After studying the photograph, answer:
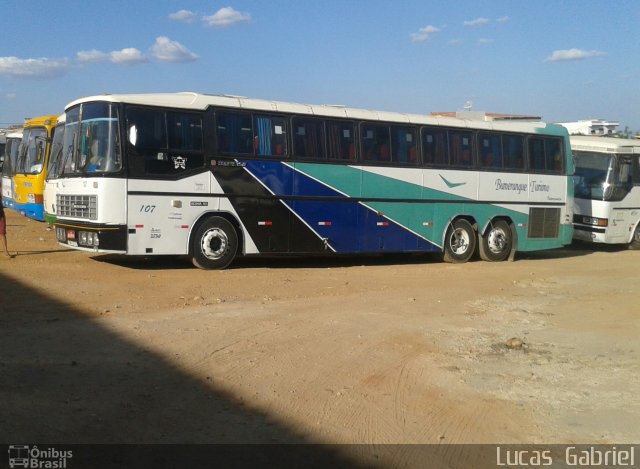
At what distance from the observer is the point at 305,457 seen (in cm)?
524

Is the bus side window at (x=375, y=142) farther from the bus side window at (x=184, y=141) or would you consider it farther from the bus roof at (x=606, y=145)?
the bus roof at (x=606, y=145)

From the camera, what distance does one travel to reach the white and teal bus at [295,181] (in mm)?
12422

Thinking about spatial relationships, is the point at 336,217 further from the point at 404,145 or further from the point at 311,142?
the point at 404,145

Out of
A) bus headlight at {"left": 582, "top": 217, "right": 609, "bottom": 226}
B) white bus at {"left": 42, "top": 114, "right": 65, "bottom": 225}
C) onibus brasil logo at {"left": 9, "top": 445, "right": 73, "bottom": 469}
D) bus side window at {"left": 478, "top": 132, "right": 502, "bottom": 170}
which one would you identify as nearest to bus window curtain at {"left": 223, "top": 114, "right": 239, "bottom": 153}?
white bus at {"left": 42, "top": 114, "right": 65, "bottom": 225}

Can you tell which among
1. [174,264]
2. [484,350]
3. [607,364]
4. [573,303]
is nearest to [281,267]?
[174,264]

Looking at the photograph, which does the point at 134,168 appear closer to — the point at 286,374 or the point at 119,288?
the point at 119,288

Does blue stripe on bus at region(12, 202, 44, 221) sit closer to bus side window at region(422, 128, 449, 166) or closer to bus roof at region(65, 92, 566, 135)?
bus roof at region(65, 92, 566, 135)

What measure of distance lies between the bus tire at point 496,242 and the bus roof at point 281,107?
2406mm

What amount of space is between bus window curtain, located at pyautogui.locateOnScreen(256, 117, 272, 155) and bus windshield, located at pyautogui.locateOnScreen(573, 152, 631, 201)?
11.3m

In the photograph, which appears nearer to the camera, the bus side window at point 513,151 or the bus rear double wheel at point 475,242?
the bus rear double wheel at point 475,242

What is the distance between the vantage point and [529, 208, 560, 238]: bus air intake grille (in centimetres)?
1817

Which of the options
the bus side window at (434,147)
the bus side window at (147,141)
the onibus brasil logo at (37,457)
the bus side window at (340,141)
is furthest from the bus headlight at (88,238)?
the onibus brasil logo at (37,457)

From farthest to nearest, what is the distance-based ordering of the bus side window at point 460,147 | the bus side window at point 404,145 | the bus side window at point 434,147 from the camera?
the bus side window at point 460,147 → the bus side window at point 434,147 → the bus side window at point 404,145

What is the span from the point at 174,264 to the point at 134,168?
2.47 m
